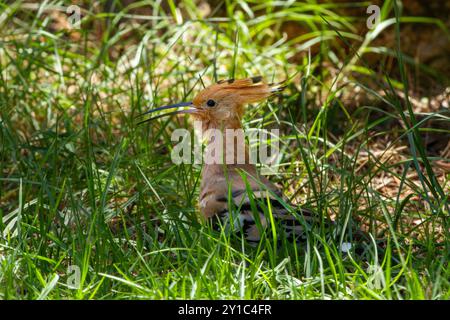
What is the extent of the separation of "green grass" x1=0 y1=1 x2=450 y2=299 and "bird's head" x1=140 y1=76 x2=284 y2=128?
7.6 inches

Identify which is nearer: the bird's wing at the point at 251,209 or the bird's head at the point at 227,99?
the bird's wing at the point at 251,209

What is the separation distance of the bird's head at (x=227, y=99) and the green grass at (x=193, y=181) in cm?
19

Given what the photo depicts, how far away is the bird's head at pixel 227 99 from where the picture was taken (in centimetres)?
303

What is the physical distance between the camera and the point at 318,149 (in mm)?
3549

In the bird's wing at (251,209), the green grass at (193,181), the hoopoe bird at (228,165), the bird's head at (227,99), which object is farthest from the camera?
the bird's head at (227,99)

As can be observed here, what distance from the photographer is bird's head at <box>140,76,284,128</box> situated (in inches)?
119

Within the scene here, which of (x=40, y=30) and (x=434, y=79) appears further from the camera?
(x=434, y=79)

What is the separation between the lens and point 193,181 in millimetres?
3234

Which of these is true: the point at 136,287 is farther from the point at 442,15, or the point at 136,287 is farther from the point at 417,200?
the point at 442,15

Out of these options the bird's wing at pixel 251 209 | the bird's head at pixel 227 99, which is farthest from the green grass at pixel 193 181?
the bird's head at pixel 227 99

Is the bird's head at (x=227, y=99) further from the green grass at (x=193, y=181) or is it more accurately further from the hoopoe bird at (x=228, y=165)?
the green grass at (x=193, y=181)

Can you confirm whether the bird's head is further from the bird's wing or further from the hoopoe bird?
the bird's wing
